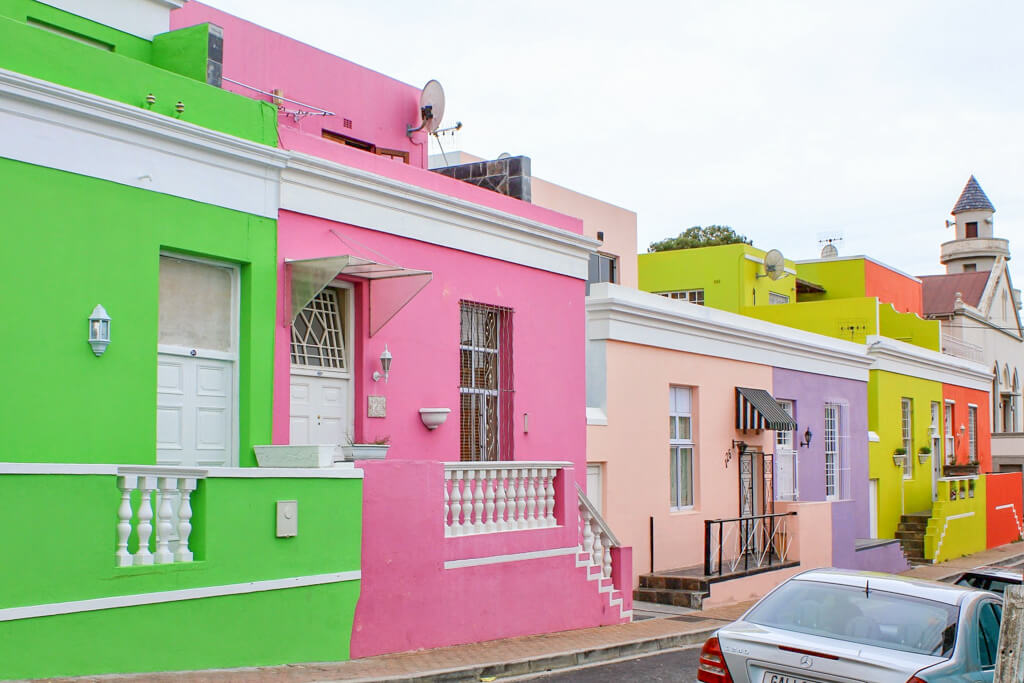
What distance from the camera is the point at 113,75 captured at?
30.8ft

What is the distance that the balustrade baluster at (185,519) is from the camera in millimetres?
8547

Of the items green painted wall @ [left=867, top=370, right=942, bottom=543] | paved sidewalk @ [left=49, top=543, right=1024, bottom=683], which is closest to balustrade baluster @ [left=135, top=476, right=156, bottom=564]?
paved sidewalk @ [left=49, top=543, right=1024, bottom=683]

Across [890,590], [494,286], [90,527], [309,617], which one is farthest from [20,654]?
[494,286]

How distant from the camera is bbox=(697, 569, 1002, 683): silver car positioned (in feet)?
21.6

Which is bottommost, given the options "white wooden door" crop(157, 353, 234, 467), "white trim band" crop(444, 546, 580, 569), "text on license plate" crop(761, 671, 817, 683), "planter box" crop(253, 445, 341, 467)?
"text on license plate" crop(761, 671, 817, 683)

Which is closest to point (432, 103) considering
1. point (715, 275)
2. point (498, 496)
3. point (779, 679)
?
point (498, 496)

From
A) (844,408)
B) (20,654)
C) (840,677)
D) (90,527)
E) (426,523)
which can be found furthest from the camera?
(844,408)

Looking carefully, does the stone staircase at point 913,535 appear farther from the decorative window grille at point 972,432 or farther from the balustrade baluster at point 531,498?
the balustrade baluster at point 531,498

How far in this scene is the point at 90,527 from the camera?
25.9ft

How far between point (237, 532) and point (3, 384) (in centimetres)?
208

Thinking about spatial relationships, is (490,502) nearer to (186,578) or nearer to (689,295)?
(186,578)

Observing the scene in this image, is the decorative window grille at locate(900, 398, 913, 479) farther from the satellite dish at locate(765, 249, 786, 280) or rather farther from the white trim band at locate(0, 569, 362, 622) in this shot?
the white trim band at locate(0, 569, 362, 622)

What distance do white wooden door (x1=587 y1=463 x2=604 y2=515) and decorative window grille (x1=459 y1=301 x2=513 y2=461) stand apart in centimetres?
307

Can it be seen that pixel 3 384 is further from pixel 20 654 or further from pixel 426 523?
pixel 426 523
